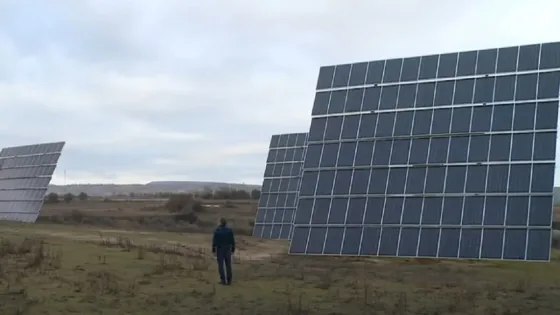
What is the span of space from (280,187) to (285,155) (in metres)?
3.18

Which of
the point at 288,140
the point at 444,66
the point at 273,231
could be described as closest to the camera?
the point at 444,66

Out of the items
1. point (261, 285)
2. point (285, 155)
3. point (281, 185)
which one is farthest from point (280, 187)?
point (261, 285)

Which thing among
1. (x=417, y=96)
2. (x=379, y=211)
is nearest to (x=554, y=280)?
(x=379, y=211)

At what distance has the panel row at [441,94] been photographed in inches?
854

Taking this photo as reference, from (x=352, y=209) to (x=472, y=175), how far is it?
3.99 metres

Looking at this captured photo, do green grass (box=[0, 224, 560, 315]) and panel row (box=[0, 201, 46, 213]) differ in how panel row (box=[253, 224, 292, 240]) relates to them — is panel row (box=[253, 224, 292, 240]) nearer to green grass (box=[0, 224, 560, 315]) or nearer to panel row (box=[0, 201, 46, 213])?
green grass (box=[0, 224, 560, 315])

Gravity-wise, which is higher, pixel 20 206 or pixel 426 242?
pixel 426 242

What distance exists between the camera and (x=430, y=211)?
Answer: 21.8m

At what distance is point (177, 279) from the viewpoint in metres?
17.9

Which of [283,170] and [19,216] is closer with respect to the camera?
[283,170]

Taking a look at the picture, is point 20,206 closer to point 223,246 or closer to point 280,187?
point 280,187

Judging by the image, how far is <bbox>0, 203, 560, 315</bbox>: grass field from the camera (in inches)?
553

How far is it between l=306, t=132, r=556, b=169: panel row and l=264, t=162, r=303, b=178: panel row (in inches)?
704

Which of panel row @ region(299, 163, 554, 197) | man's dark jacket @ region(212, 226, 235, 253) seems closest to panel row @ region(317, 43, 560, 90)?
panel row @ region(299, 163, 554, 197)
